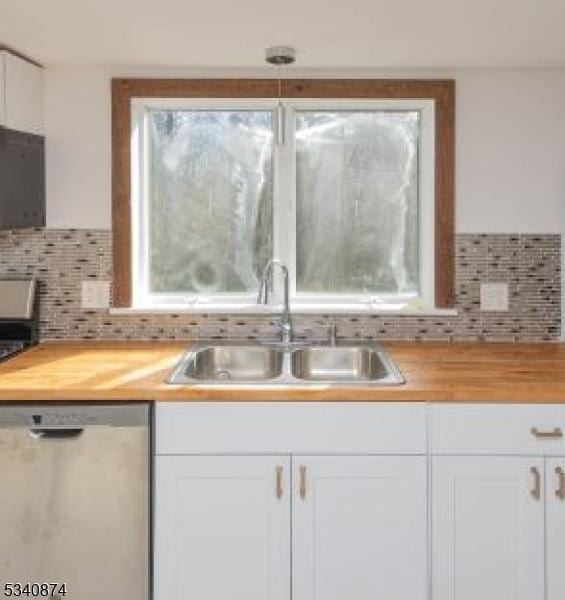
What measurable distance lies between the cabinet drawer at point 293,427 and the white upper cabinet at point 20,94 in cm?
119

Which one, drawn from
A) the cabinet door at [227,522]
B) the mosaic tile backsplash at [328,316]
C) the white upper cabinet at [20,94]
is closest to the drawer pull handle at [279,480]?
the cabinet door at [227,522]

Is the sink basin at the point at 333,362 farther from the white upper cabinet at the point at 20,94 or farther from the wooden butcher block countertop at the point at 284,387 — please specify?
the white upper cabinet at the point at 20,94

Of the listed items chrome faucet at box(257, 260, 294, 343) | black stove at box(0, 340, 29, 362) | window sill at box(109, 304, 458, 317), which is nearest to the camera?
black stove at box(0, 340, 29, 362)

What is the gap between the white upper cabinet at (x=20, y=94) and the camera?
256 cm

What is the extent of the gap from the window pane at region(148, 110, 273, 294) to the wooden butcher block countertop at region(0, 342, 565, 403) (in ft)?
1.38

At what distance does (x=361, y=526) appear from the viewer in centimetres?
221

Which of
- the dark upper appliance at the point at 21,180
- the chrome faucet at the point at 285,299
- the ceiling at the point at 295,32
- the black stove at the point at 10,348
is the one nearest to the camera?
the ceiling at the point at 295,32

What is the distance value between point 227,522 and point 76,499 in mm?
438

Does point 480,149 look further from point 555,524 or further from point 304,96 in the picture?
point 555,524

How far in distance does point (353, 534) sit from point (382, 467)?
8.4 inches

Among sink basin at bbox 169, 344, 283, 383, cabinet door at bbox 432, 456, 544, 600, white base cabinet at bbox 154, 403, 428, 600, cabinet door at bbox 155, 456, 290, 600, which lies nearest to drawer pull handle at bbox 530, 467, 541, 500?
cabinet door at bbox 432, 456, 544, 600

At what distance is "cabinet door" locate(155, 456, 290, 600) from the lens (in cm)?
220

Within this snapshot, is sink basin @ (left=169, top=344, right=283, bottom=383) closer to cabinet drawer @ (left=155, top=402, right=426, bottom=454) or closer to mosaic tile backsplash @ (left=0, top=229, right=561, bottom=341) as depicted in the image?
mosaic tile backsplash @ (left=0, top=229, right=561, bottom=341)

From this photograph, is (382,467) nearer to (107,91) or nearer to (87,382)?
(87,382)
